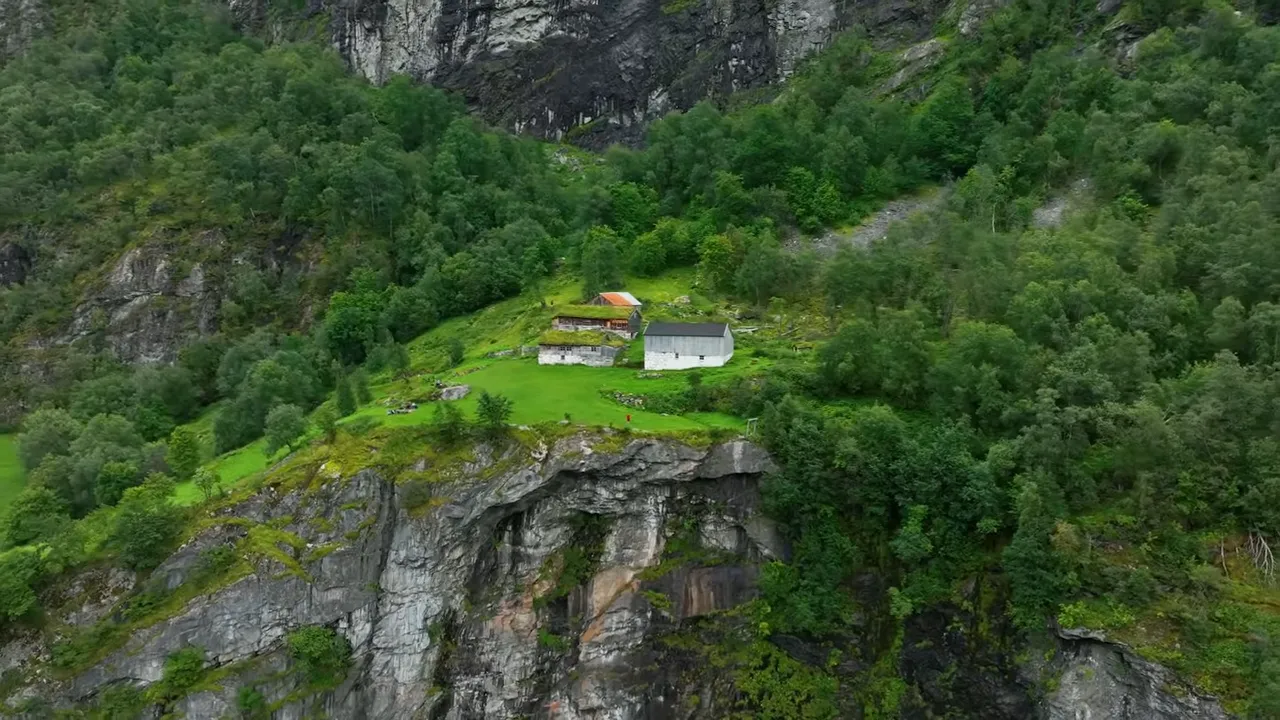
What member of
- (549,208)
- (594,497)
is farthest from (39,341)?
(594,497)

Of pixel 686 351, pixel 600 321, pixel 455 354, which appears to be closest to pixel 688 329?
pixel 686 351

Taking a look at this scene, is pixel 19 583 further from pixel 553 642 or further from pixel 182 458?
pixel 553 642

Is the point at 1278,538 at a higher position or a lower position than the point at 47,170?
lower

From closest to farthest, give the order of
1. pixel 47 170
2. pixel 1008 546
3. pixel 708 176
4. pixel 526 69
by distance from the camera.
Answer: pixel 1008 546 → pixel 708 176 → pixel 47 170 → pixel 526 69

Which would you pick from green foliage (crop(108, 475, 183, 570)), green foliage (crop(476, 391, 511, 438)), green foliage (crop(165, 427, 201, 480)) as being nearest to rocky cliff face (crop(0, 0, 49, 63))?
green foliage (crop(165, 427, 201, 480))

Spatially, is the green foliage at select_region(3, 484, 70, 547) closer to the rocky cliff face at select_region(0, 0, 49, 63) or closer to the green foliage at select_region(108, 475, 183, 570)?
the green foliage at select_region(108, 475, 183, 570)

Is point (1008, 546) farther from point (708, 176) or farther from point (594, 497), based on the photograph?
point (708, 176)

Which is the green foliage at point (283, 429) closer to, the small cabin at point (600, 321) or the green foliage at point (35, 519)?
the green foliage at point (35, 519)
